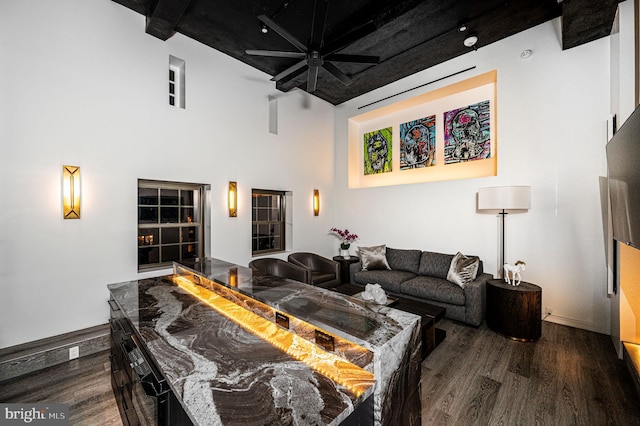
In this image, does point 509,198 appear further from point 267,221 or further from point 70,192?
point 70,192

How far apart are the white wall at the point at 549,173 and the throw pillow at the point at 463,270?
55 cm

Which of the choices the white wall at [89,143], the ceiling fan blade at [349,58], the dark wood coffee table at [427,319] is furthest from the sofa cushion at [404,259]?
the ceiling fan blade at [349,58]

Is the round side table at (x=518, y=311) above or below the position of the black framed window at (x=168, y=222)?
below

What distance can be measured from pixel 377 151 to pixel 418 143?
0.92 m

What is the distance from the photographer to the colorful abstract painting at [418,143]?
479 cm

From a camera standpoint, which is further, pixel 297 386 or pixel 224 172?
pixel 224 172

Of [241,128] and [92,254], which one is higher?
[241,128]

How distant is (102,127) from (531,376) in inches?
200

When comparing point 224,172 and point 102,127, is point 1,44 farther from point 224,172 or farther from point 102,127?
point 224,172

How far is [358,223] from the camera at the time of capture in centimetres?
560

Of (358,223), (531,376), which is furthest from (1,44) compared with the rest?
(531,376)

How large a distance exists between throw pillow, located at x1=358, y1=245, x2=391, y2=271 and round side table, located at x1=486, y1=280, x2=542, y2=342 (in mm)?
1747

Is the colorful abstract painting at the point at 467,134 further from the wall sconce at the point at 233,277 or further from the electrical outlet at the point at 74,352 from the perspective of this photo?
the electrical outlet at the point at 74,352

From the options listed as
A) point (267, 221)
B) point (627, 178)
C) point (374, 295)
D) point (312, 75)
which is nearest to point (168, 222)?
point (267, 221)
